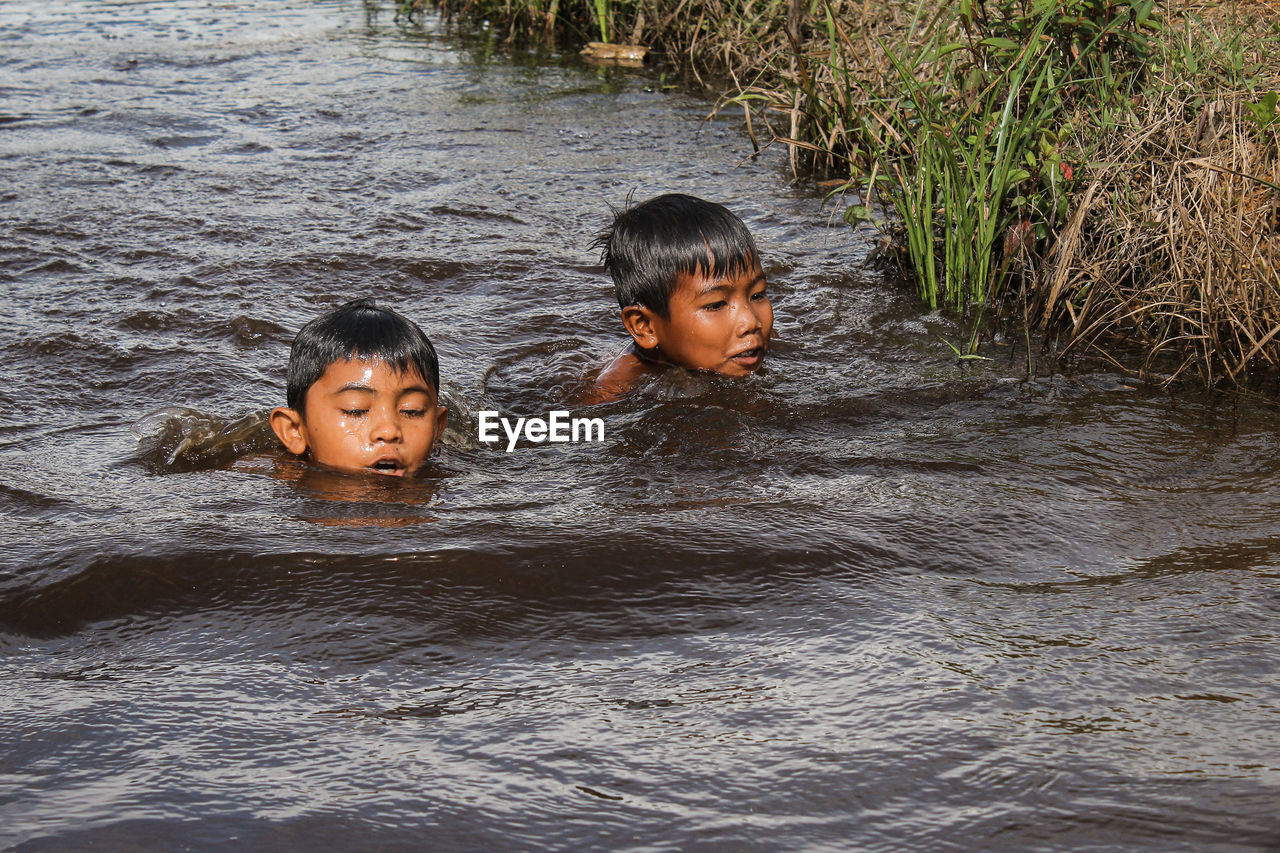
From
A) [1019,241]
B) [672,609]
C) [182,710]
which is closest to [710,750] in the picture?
[672,609]

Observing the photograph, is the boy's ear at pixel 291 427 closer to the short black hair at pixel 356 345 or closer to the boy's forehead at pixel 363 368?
the short black hair at pixel 356 345

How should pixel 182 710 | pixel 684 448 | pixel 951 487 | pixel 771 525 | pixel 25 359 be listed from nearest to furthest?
pixel 182 710 < pixel 771 525 < pixel 951 487 < pixel 684 448 < pixel 25 359

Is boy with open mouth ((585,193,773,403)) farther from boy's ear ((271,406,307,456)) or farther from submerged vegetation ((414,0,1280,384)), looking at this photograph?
boy's ear ((271,406,307,456))

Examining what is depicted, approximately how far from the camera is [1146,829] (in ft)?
6.23

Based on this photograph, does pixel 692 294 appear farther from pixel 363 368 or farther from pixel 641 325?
pixel 363 368

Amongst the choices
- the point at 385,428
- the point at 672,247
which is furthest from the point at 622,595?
the point at 672,247

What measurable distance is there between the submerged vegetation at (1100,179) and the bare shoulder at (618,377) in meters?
1.13

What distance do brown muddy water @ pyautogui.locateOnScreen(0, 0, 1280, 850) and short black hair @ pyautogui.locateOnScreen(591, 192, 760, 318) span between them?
1.34ft

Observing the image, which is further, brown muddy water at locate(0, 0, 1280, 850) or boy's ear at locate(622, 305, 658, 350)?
boy's ear at locate(622, 305, 658, 350)

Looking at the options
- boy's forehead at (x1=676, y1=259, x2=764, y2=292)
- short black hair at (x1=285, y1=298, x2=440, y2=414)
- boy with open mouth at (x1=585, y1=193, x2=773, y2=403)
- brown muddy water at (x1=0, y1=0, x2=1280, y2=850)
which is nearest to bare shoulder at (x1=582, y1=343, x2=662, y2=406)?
boy with open mouth at (x1=585, y1=193, x2=773, y2=403)

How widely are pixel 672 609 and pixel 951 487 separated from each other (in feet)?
3.31

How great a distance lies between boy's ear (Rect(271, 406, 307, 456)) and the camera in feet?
12.7

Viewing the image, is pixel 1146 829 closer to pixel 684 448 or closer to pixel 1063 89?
pixel 684 448

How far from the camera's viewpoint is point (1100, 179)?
4395mm
